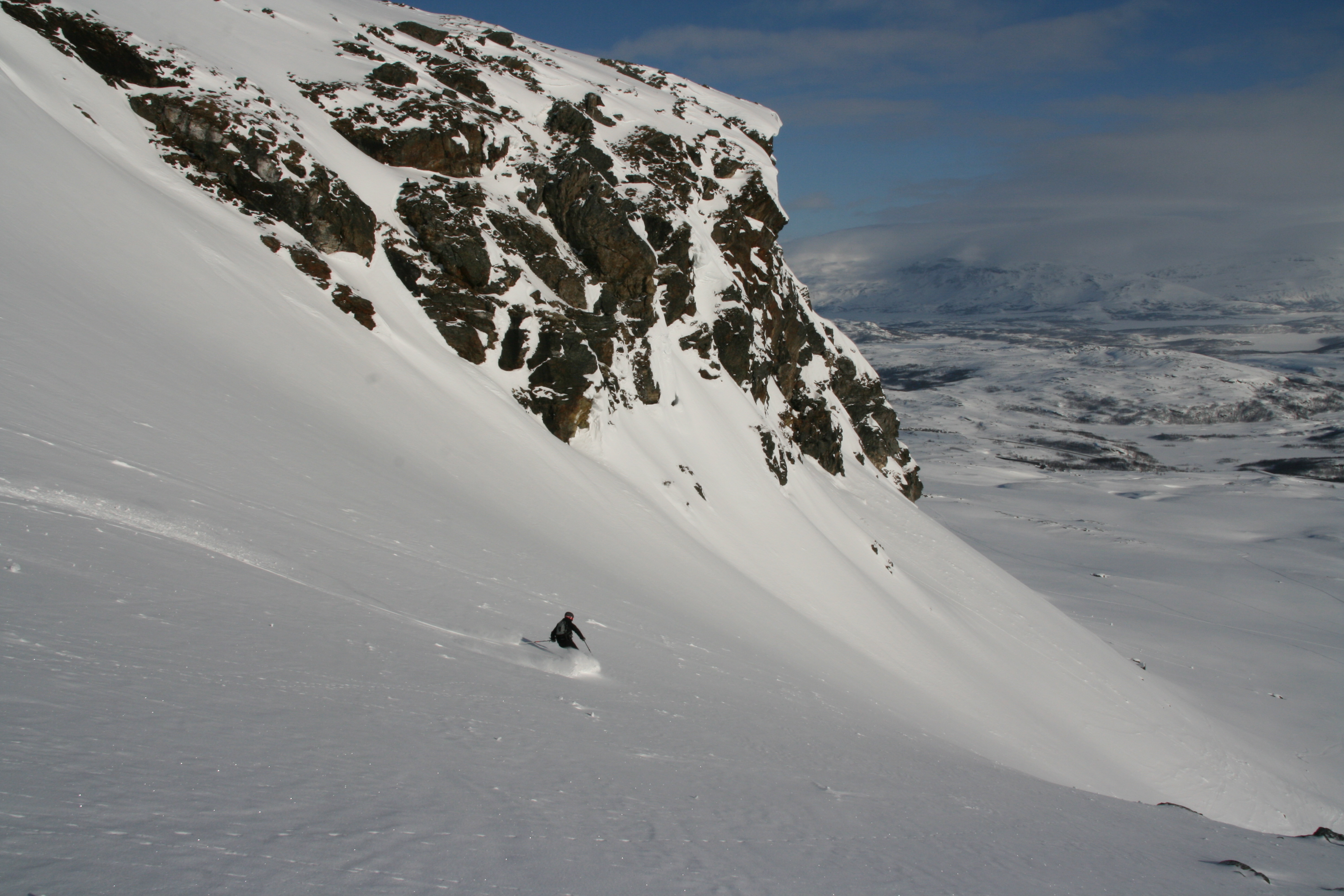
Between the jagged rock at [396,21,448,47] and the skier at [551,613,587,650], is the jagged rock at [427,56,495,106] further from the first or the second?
the skier at [551,613,587,650]

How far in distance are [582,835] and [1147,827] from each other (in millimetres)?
10026

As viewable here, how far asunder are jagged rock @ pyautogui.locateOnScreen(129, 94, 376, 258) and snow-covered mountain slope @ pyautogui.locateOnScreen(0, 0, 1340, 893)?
12 cm

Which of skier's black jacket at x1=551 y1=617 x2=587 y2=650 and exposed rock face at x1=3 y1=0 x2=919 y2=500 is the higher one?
exposed rock face at x1=3 y1=0 x2=919 y2=500

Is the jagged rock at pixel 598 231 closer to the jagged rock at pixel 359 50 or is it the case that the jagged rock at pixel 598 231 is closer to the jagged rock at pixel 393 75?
→ the jagged rock at pixel 393 75

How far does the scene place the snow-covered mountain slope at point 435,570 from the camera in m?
5.21

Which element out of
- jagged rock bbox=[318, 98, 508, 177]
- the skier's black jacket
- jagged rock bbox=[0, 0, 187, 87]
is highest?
jagged rock bbox=[318, 98, 508, 177]

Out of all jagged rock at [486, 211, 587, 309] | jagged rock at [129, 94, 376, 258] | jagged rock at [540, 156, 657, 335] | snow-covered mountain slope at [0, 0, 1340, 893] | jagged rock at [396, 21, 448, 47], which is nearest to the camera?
snow-covered mountain slope at [0, 0, 1340, 893]

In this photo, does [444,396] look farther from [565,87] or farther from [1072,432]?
[1072,432]

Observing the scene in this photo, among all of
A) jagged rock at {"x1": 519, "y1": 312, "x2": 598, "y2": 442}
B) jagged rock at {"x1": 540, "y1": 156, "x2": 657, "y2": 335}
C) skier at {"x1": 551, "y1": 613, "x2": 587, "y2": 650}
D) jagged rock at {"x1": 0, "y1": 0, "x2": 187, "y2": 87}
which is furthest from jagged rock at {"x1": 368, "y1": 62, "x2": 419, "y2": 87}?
skier at {"x1": 551, "y1": 613, "x2": 587, "y2": 650}

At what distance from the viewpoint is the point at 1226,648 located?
39.3 m

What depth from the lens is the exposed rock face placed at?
22984 millimetres

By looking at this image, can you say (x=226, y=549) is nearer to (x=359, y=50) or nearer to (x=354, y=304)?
(x=354, y=304)

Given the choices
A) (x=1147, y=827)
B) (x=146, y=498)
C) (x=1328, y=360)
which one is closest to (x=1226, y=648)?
(x=1147, y=827)

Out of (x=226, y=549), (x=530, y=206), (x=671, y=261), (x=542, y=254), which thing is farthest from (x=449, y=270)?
(x=226, y=549)
